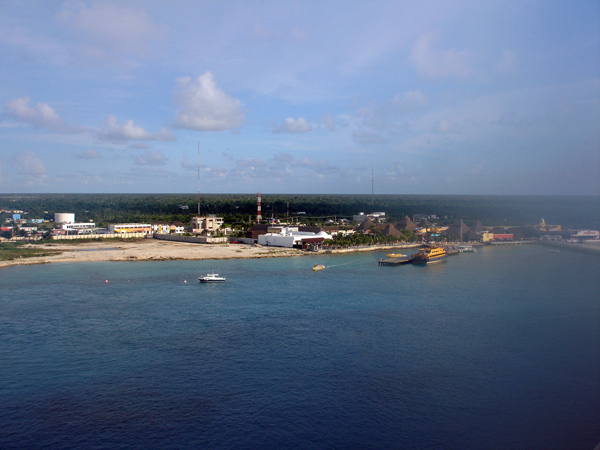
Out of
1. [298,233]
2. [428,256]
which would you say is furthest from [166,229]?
[428,256]

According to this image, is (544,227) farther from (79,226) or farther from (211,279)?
(79,226)


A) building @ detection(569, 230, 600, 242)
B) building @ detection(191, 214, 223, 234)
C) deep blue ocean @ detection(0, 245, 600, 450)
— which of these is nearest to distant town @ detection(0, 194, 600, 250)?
building @ detection(191, 214, 223, 234)

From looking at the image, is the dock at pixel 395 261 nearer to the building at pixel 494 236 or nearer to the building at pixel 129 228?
the building at pixel 494 236

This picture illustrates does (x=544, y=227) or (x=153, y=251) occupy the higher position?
(x=544, y=227)

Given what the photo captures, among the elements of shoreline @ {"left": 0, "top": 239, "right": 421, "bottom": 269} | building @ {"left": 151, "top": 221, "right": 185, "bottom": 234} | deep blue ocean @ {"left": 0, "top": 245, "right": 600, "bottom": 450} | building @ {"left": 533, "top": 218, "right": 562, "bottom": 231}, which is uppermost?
building @ {"left": 533, "top": 218, "right": 562, "bottom": 231}

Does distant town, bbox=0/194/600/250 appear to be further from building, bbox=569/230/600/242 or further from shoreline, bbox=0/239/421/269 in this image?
shoreline, bbox=0/239/421/269

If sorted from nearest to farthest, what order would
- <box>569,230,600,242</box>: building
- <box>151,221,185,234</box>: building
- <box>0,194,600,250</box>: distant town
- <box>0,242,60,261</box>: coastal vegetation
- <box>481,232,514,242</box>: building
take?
<box>0,242,60,261</box>: coastal vegetation < <box>569,230,600,242</box>: building < <box>0,194,600,250</box>: distant town < <box>481,232,514,242</box>: building < <box>151,221,185,234</box>: building

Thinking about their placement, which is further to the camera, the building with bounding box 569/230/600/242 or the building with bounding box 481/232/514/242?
the building with bounding box 481/232/514/242
